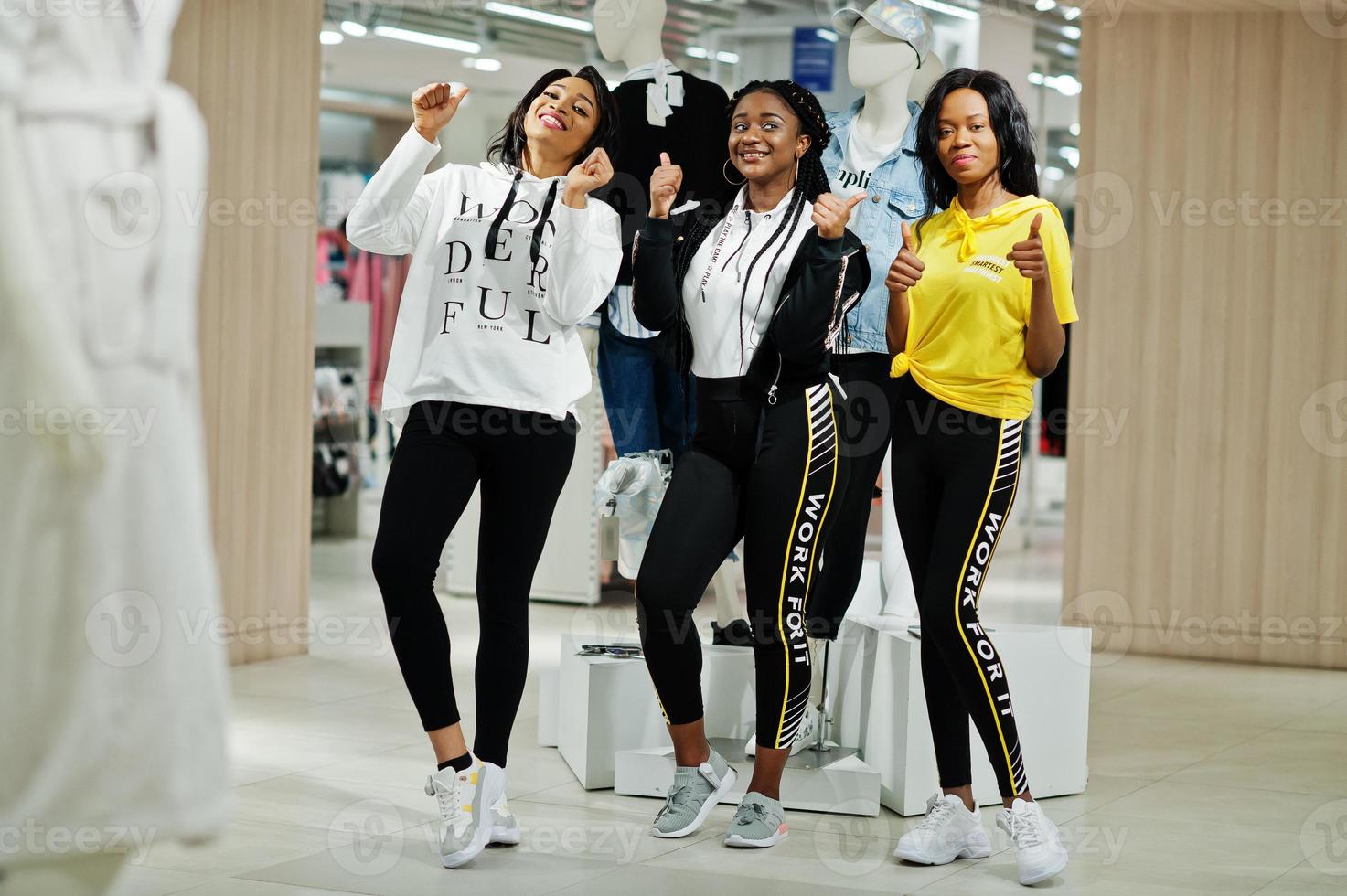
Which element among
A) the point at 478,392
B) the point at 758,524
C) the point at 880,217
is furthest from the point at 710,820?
the point at 880,217

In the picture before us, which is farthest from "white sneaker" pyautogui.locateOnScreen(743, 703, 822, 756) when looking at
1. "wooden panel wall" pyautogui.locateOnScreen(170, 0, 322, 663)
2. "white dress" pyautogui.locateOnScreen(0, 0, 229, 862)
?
"white dress" pyautogui.locateOnScreen(0, 0, 229, 862)

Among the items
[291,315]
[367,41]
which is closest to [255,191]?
[291,315]

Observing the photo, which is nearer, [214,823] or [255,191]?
[214,823]

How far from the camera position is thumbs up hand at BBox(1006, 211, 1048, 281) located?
2787 millimetres

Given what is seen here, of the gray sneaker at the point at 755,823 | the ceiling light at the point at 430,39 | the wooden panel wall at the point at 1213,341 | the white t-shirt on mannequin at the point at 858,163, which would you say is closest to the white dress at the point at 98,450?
the gray sneaker at the point at 755,823

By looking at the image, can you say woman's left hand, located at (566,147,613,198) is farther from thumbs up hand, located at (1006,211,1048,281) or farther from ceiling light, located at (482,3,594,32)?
ceiling light, located at (482,3,594,32)

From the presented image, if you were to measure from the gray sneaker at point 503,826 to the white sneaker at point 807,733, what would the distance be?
756mm

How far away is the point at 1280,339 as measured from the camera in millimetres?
5762

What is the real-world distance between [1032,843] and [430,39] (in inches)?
345

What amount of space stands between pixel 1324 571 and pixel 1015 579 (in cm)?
265

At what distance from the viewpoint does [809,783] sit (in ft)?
11.5

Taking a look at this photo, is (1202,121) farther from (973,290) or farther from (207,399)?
(207,399)

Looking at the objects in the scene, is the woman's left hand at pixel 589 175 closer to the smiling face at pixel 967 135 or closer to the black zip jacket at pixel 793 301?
the black zip jacket at pixel 793 301

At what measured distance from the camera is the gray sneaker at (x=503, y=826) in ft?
10.1
